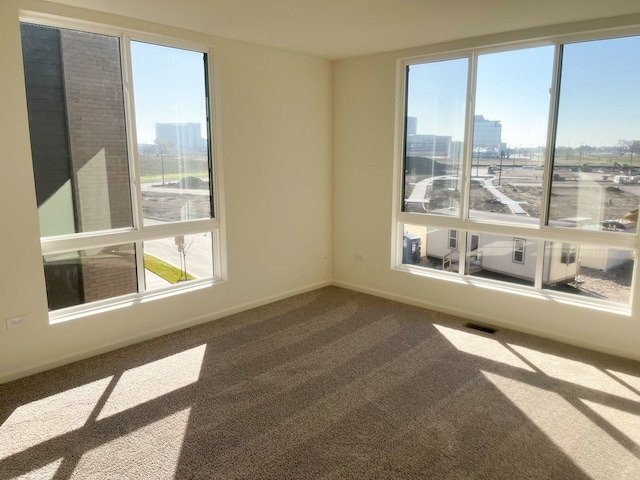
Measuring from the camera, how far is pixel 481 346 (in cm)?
401

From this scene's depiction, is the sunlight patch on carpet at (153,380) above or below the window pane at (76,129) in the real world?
below

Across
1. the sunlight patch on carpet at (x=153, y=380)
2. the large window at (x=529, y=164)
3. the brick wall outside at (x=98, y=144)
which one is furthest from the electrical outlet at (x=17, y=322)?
the large window at (x=529, y=164)

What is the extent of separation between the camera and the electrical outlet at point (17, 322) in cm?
333

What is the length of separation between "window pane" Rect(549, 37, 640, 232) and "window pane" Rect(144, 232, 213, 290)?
11.2 feet

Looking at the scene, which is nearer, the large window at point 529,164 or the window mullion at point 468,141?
the large window at point 529,164

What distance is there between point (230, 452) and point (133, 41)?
3.35 m

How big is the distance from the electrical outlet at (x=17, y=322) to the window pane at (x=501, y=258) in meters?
4.06

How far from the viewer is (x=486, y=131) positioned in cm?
446

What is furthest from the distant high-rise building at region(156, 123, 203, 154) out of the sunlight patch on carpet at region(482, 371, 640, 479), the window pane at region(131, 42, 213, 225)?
the sunlight patch on carpet at region(482, 371, 640, 479)

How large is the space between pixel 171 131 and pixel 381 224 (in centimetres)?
250

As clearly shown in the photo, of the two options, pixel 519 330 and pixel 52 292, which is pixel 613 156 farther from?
pixel 52 292

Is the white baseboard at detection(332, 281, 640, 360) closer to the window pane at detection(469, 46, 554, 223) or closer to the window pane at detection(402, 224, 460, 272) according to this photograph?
the window pane at detection(402, 224, 460, 272)

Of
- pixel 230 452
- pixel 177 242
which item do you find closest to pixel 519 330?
pixel 230 452

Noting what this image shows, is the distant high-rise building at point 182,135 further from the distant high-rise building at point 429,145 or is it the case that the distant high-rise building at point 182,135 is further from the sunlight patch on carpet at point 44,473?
the sunlight patch on carpet at point 44,473
